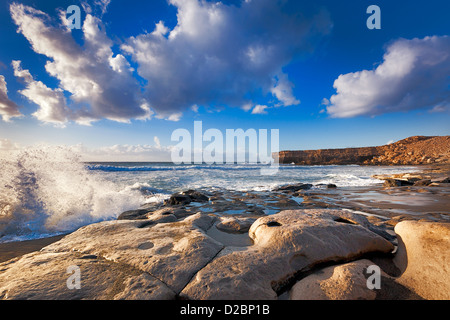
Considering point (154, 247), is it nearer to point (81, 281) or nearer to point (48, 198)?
point (81, 281)

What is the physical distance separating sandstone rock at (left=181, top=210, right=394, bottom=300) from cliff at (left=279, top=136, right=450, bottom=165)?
58.0 m

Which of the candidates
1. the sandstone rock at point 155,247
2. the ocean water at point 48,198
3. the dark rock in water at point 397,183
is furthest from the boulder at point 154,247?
the dark rock in water at point 397,183

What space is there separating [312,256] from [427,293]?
1.05 metres

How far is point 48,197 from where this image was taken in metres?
6.20

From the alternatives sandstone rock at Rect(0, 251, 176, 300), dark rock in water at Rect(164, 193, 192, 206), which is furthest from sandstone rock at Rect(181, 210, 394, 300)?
dark rock in water at Rect(164, 193, 192, 206)

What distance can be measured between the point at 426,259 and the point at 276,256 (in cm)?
173

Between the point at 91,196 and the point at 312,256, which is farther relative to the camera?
the point at 91,196

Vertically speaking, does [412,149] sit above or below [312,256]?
above

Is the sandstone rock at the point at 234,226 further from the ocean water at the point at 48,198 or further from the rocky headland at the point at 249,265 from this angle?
the ocean water at the point at 48,198

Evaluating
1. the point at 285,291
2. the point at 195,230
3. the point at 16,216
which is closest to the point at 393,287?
the point at 285,291

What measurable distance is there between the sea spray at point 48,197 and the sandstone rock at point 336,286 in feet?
19.8

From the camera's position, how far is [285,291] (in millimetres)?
Answer: 1919
